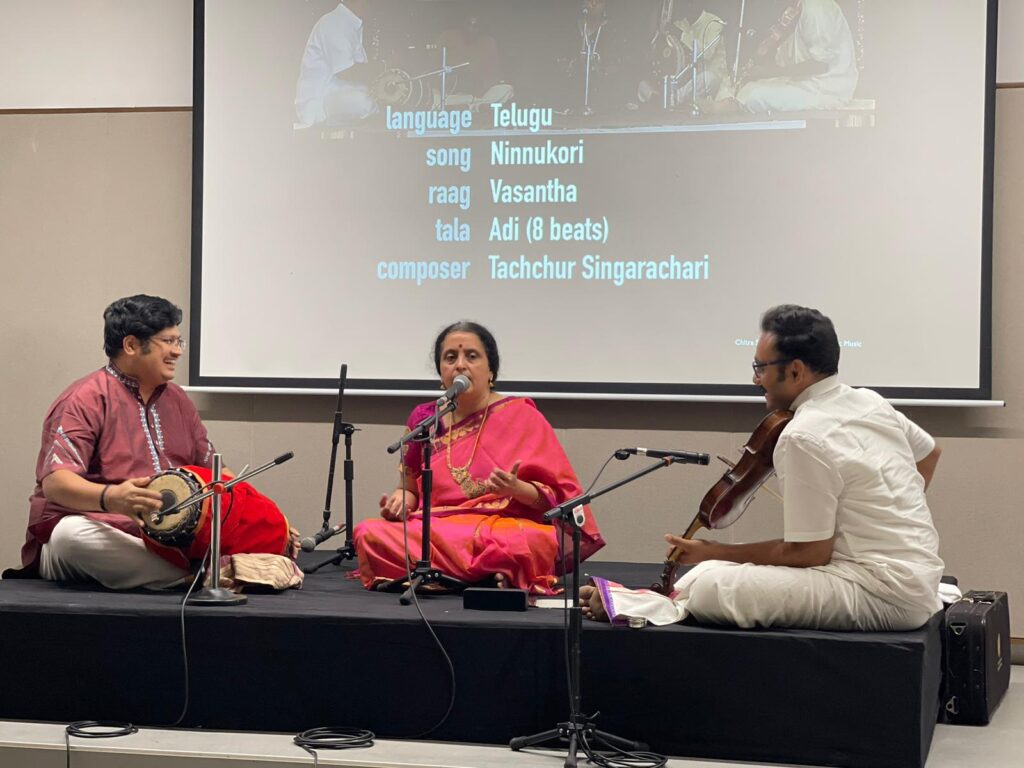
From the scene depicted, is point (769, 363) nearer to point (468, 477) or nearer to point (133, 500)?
point (468, 477)

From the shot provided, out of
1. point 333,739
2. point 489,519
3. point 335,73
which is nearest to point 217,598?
point 333,739

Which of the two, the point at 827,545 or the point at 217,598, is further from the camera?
the point at 217,598

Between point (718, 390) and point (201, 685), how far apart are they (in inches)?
93.1

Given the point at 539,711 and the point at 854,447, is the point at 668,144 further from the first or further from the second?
the point at 539,711

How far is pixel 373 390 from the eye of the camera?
17.2 ft

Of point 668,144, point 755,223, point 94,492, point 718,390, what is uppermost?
point 668,144

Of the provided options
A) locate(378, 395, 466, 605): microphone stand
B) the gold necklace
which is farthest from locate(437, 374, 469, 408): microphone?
the gold necklace

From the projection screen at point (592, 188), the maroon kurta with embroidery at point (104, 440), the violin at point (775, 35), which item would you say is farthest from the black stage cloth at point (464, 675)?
the violin at point (775, 35)

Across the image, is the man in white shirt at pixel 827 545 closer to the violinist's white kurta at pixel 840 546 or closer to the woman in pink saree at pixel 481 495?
the violinist's white kurta at pixel 840 546

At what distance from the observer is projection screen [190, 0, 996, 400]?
4.82 meters

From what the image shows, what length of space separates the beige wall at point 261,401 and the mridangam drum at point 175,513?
1.50 metres

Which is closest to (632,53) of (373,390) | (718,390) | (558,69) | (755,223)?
(558,69)

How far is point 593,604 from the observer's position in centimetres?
342

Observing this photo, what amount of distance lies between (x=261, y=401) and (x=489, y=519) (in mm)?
1701
